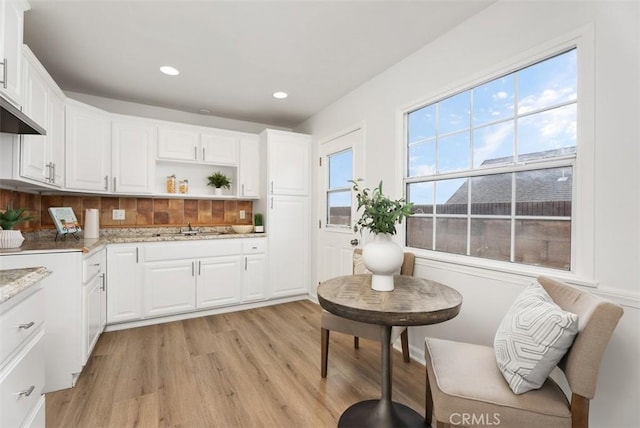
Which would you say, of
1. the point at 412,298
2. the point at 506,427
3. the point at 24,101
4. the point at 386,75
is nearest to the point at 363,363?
the point at 412,298

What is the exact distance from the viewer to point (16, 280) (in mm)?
1019

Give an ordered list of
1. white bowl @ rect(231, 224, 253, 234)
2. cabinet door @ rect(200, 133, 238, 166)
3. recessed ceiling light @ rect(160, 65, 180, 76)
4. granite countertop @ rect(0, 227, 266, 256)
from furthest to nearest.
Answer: white bowl @ rect(231, 224, 253, 234), cabinet door @ rect(200, 133, 238, 166), recessed ceiling light @ rect(160, 65, 180, 76), granite countertop @ rect(0, 227, 266, 256)

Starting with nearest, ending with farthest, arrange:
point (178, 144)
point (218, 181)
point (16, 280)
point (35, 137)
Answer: point (16, 280) → point (35, 137) → point (178, 144) → point (218, 181)

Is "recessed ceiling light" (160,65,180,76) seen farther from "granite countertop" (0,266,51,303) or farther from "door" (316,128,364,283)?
"granite countertop" (0,266,51,303)

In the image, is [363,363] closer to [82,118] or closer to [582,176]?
[582,176]

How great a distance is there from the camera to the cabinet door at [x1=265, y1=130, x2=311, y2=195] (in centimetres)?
376

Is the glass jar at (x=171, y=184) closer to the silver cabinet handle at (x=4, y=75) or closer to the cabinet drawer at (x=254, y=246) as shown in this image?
the cabinet drawer at (x=254, y=246)

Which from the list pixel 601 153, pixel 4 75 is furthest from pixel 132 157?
pixel 601 153

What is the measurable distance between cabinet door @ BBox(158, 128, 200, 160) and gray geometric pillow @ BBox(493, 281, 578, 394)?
3542 mm

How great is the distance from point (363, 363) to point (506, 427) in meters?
1.28

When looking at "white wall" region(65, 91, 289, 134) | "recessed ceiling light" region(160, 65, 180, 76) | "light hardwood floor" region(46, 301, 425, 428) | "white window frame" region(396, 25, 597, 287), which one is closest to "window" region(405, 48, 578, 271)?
"white window frame" region(396, 25, 597, 287)

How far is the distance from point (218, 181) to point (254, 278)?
4.45ft

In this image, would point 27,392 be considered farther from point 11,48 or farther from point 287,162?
point 287,162

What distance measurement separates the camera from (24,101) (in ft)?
6.08
